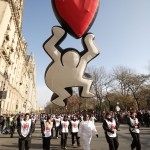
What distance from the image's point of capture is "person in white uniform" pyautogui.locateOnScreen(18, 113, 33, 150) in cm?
891

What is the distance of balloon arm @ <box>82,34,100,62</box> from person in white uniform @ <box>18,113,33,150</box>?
474cm

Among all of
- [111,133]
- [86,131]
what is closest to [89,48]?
[86,131]

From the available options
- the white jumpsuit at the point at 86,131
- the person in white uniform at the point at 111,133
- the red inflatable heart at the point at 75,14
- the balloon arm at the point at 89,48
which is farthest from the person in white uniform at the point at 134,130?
the red inflatable heart at the point at 75,14

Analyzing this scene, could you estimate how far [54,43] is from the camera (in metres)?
5.59

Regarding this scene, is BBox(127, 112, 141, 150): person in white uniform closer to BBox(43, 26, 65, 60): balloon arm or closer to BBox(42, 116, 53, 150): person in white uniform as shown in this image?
BBox(42, 116, 53, 150): person in white uniform

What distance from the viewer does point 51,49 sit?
5.55 m

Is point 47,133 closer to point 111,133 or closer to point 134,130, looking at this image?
point 111,133

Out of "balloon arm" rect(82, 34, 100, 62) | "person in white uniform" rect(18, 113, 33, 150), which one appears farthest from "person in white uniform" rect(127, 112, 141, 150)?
"balloon arm" rect(82, 34, 100, 62)

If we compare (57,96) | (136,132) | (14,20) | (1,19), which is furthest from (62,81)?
(14,20)

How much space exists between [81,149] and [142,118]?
14.5 metres

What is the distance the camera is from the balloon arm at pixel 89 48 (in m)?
5.71

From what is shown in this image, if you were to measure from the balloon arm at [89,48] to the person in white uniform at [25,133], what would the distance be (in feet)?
15.5

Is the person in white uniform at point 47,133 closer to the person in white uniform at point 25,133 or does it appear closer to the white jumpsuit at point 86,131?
the person in white uniform at point 25,133

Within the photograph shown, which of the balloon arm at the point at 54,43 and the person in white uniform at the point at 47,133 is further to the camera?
the person in white uniform at the point at 47,133
